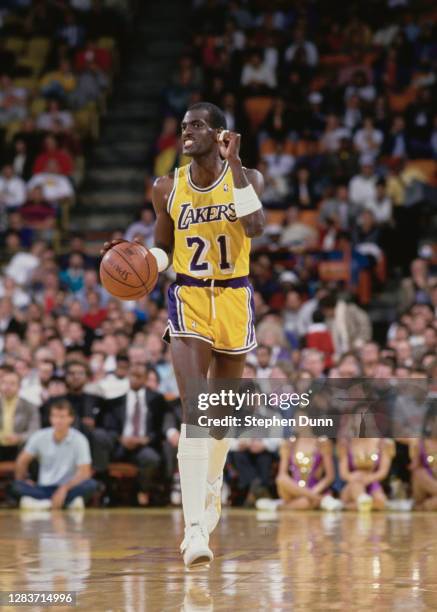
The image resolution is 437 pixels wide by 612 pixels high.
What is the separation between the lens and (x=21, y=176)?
1789 centimetres

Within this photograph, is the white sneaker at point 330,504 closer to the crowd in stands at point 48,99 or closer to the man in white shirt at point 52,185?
the crowd in stands at point 48,99

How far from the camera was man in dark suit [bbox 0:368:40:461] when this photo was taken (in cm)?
1173

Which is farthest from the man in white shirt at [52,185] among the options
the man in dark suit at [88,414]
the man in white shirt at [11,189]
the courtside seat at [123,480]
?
the courtside seat at [123,480]

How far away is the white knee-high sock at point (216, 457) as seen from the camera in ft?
23.0

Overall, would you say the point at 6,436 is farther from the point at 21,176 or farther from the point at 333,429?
the point at 21,176

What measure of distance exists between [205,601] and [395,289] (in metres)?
10.6

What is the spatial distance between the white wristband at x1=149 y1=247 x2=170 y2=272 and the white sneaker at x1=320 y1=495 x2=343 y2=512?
4.22 meters

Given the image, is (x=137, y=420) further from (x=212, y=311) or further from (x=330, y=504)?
(x=212, y=311)

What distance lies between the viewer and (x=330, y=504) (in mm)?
10344

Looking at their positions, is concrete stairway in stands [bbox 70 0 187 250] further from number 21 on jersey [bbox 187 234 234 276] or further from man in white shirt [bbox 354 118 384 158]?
number 21 on jersey [bbox 187 234 234 276]

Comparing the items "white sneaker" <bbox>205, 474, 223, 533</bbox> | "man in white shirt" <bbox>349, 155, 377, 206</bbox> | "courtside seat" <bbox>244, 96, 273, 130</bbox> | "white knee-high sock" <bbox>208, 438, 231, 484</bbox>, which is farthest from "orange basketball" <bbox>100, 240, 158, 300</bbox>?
"courtside seat" <bbox>244, 96, 273, 130</bbox>

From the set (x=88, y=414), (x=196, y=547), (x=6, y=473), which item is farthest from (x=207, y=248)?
(x=6, y=473)

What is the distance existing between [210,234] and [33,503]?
5050 mm

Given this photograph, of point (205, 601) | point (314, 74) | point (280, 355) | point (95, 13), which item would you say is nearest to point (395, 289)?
point (280, 355)
